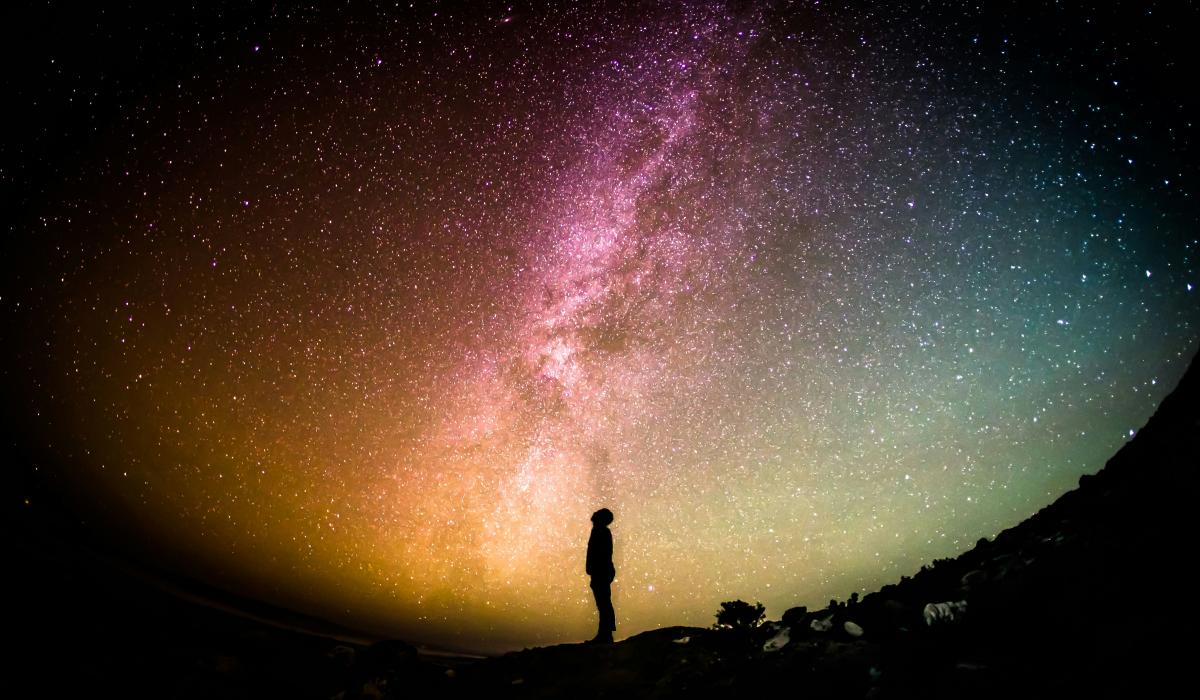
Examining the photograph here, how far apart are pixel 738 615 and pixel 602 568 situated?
1.98 m

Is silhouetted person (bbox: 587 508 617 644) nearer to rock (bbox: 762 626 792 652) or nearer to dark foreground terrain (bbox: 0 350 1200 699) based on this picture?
dark foreground terrain (bbox: 0 350 1200 699)

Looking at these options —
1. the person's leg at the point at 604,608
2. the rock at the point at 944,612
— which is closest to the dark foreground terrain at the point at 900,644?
the rock at the point at 944,612

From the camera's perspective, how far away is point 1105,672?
87.7 inches

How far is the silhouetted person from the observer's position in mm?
6159

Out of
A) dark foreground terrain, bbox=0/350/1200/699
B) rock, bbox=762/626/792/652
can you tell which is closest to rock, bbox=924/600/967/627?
dark foreground terrain, bbox=0/350/1200/699

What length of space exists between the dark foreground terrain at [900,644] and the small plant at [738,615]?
173mm

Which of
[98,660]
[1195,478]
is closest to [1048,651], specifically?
[1195,478]

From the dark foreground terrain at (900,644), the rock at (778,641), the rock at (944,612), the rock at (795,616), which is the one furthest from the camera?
the rock at (795,616)

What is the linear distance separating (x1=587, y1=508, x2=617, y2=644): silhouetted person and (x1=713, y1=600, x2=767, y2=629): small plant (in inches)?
64.7

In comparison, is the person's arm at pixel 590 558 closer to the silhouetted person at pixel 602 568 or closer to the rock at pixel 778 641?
the silhouetted person at pixel 602 568

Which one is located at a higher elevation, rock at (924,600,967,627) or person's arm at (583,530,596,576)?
person's arm at (583,530,596,576)

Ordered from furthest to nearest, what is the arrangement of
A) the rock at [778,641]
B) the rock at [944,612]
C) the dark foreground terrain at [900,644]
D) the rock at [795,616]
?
the rock at [795,616]
the rock at [778,641]
the rock at [944,612]
the dark foreground terrain at [900,644]

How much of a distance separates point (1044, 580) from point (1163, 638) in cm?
104

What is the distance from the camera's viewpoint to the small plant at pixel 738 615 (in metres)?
4.84
